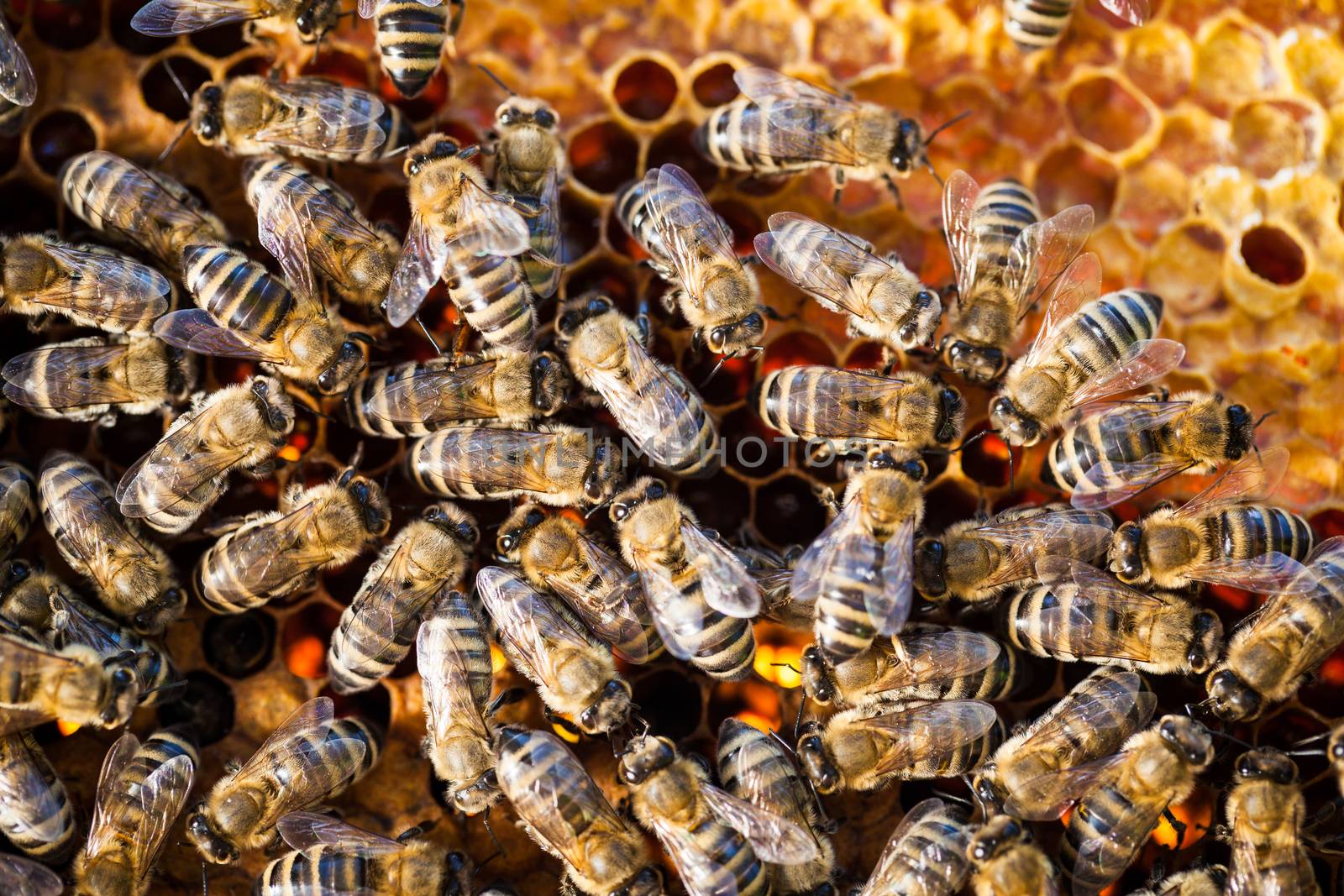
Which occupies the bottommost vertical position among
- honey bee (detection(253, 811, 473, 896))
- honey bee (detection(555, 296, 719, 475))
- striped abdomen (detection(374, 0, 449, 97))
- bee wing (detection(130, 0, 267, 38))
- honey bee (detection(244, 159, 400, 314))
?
honey bee (detection(253, 811, 473, 896))

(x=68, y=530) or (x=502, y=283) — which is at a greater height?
(x=502, y=283)

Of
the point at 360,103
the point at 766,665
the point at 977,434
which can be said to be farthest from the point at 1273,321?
the point at 360,103

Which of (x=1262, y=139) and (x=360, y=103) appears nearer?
(x=360, y=103)

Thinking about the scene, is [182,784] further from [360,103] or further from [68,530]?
[360,103]

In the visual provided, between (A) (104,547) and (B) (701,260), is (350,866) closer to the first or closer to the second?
(A) (104,547)

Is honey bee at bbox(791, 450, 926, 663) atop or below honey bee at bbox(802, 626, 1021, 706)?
atop

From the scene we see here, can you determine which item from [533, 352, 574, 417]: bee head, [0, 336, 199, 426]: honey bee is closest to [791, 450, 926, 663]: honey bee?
[533, 352, 574, 417]: bee head

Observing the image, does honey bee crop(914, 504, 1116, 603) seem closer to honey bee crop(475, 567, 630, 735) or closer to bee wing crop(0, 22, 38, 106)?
honey bee crop(475, 567, 630, 735)

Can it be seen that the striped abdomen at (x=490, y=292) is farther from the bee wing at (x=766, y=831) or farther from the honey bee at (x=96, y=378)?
the bee wing at (x=766, y=831)

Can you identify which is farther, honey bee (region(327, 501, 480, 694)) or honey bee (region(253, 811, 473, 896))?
honey bee (region(327, 501, 480, 694))
